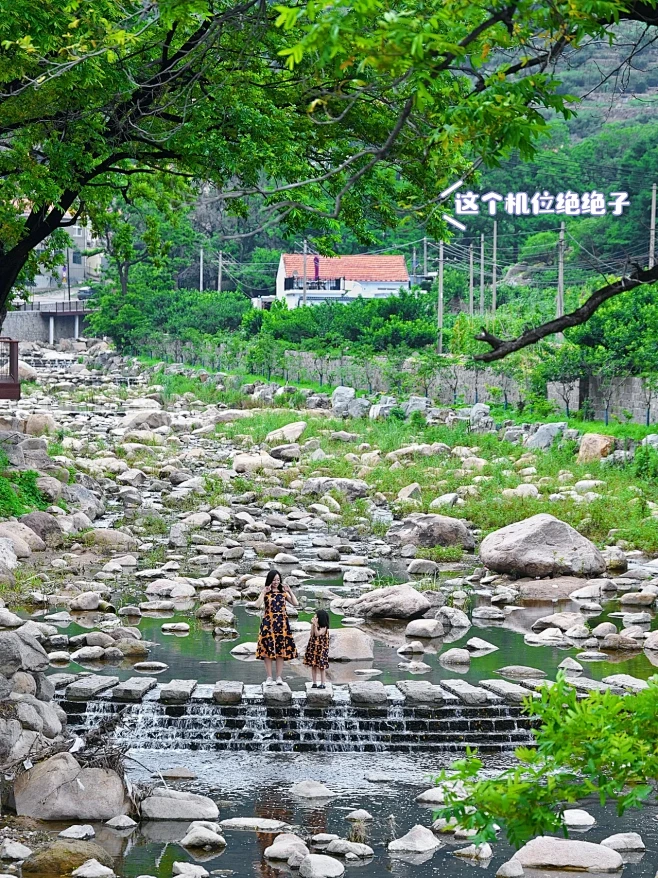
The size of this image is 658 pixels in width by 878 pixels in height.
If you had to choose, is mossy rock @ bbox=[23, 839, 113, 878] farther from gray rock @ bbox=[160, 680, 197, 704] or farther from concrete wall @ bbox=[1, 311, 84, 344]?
concrete wall @ bbox=[1, 311, 84, 344]

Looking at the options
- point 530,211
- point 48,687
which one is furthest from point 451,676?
point 530,211

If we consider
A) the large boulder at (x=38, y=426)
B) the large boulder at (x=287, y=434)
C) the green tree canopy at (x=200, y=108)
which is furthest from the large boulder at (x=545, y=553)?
the large boulder at (x=38, y=426)

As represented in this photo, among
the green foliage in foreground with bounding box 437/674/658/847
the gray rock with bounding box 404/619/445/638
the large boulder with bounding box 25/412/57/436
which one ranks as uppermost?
the green foliage in foreground with bounding box 437/674/658/847

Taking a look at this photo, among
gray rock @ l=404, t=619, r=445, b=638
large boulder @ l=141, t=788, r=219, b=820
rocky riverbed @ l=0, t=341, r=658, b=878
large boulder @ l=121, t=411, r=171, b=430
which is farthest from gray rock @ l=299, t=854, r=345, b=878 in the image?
large boulder @ l=121, t=411, r=171, b=430

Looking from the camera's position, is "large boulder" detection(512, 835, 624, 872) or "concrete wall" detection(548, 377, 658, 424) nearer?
"large boulder" detection(512, 835, 624, 872)

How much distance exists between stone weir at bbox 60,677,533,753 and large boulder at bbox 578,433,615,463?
1751cm

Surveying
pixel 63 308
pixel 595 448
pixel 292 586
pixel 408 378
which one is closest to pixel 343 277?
pixel 63 308

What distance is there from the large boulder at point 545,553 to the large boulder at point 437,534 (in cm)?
236

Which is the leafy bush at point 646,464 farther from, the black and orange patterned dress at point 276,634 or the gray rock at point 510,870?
the gray rock at point 510,870

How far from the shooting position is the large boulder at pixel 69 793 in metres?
9.51

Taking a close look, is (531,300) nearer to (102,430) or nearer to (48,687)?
(102,430)

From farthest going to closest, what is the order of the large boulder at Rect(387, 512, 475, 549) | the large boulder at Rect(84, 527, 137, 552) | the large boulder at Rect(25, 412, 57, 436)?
the large boulder at Rect(25, 412, 57, 436) → the large boulder at Rect(387, 512, 475, 549) → the large boulder at Rect(84, 527, 137, 552)

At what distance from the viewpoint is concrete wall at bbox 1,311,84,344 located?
87.6 m

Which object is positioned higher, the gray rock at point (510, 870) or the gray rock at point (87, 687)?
the gray rock at point (87, 687)
